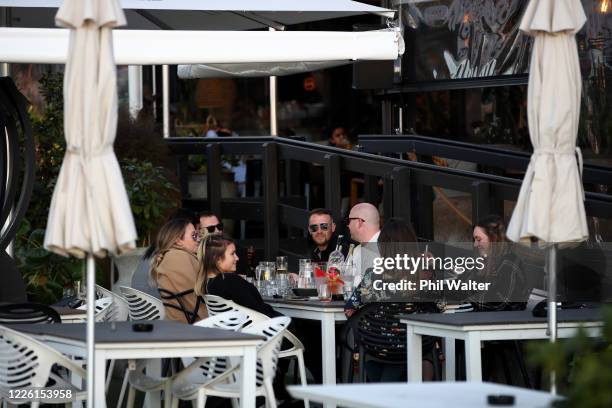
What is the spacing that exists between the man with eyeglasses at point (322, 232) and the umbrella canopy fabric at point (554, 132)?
431 cm

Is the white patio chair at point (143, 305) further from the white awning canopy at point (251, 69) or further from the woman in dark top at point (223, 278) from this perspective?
the white awning canopy at point (251, 69)

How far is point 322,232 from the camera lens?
10.6 metres

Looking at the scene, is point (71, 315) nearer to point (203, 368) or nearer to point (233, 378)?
point (203, 368)

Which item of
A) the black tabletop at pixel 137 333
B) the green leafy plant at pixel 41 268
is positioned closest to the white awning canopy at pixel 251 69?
the green leafy plant at pixel 41 268

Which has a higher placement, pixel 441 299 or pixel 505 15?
pixel 505 15

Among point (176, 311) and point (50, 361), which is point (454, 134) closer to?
point (176, 311)

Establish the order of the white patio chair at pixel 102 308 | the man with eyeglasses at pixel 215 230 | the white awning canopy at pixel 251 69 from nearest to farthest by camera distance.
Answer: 1. the white patio chair at pixel 102 308
2. the man with eyeglasses at pixel 215 230
3. the white awning canopy at pixel 251 69

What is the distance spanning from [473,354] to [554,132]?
52.3 inches

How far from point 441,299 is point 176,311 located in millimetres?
1745

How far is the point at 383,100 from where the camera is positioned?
15.6 metres

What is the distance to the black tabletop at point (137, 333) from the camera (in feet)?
21.0

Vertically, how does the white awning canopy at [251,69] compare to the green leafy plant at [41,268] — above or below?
above

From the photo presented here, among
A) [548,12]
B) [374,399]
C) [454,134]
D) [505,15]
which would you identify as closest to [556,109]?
[548,12]

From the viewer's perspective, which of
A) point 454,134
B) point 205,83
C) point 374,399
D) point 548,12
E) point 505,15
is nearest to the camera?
point 374,399
